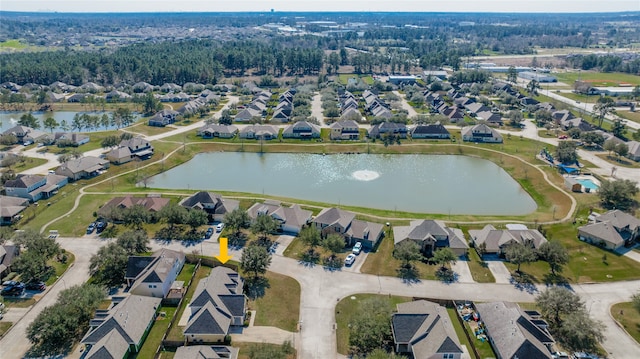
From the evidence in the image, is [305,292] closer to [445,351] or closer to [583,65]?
[445,351]

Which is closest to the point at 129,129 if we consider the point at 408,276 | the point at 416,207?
the point at 416,207

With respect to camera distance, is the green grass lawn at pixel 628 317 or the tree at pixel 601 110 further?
the tree at pixel 601 110

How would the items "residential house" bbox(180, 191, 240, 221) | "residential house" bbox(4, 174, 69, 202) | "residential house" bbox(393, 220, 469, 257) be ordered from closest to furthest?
"residential house" bbox(393, 220, 469, 257), "residential house" bbox(180, 191, 240, 221), "residential house" bbox(4, 174, 69, 202)

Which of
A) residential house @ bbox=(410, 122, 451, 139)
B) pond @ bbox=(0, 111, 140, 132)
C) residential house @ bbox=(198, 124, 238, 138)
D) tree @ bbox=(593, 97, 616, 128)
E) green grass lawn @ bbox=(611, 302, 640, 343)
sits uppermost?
tree @ bbox=(593, 97, 616, 128)

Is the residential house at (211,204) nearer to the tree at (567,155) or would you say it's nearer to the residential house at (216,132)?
the residential house at (216,132)

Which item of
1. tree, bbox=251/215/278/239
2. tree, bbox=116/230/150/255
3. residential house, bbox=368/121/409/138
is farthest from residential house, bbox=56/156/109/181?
residential house, bbox=368/121/409/138

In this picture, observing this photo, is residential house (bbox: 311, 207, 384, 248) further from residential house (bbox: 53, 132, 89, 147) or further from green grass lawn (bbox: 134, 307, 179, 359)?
residential house (bbox: 53, 132, 89, 147)

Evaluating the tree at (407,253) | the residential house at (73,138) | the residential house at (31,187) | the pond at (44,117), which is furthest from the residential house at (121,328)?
the pond at (44,117)
